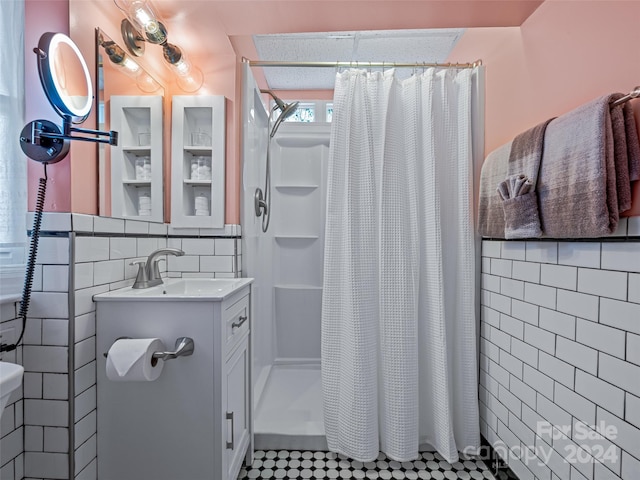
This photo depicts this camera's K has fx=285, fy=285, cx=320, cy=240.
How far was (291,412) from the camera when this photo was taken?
5.45ft

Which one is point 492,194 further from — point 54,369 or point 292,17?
point 54,369

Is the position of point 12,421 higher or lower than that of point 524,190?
lower

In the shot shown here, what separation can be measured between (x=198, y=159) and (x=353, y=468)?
1700 mm

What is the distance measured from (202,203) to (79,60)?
0.71 metres

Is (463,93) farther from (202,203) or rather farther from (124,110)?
(124,110)

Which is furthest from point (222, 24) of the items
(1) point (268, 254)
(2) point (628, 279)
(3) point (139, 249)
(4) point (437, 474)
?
(4) point (437, 474)

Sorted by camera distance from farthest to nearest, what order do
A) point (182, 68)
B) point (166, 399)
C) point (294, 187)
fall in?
point (294, 187), point (182, 68), point (166, 399)

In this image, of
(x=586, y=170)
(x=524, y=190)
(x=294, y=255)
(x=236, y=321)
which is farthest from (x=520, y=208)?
(x=294, y=255)

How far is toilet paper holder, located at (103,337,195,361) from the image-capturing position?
2.82ft

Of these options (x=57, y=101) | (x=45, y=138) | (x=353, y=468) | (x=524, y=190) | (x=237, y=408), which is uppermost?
(x=57, y=101)

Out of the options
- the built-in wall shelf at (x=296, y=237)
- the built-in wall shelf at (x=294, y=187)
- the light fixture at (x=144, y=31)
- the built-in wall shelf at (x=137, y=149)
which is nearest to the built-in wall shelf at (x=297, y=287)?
the built-in wall shelf at (x=296, y=237)

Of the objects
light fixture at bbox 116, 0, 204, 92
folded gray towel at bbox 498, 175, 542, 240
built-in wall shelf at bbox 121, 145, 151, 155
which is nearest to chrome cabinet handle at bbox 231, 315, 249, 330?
built-in wall shelf at bbox 121, 145, 151, 155

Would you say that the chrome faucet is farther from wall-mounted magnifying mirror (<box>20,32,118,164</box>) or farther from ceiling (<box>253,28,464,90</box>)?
ceiling (<box>253,28,464,90</box>)

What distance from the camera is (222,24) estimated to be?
1.32m
